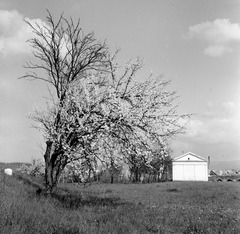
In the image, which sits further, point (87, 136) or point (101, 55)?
point (101, 55)

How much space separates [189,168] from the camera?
8388cm

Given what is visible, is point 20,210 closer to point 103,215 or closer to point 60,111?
point 103,215

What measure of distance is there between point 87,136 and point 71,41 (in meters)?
6.09

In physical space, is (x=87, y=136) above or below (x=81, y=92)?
below

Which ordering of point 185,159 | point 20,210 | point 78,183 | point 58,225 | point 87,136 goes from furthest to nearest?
point 185,159, point 78,183, point 87,136, point 20,210, point 58,225

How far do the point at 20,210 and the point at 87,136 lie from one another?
193 inches

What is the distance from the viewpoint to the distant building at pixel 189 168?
8244 cm

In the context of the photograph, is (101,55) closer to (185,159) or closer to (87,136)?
(87,136)

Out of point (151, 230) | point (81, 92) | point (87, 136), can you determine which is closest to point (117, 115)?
point (87, 136)

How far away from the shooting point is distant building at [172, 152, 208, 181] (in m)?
82.4

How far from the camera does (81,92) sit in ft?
51.9

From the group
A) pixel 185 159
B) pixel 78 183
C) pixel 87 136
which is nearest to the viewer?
pixel 87 136

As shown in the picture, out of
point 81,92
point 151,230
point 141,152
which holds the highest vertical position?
point 81,92

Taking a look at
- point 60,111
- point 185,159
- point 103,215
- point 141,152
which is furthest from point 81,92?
point 185,159
